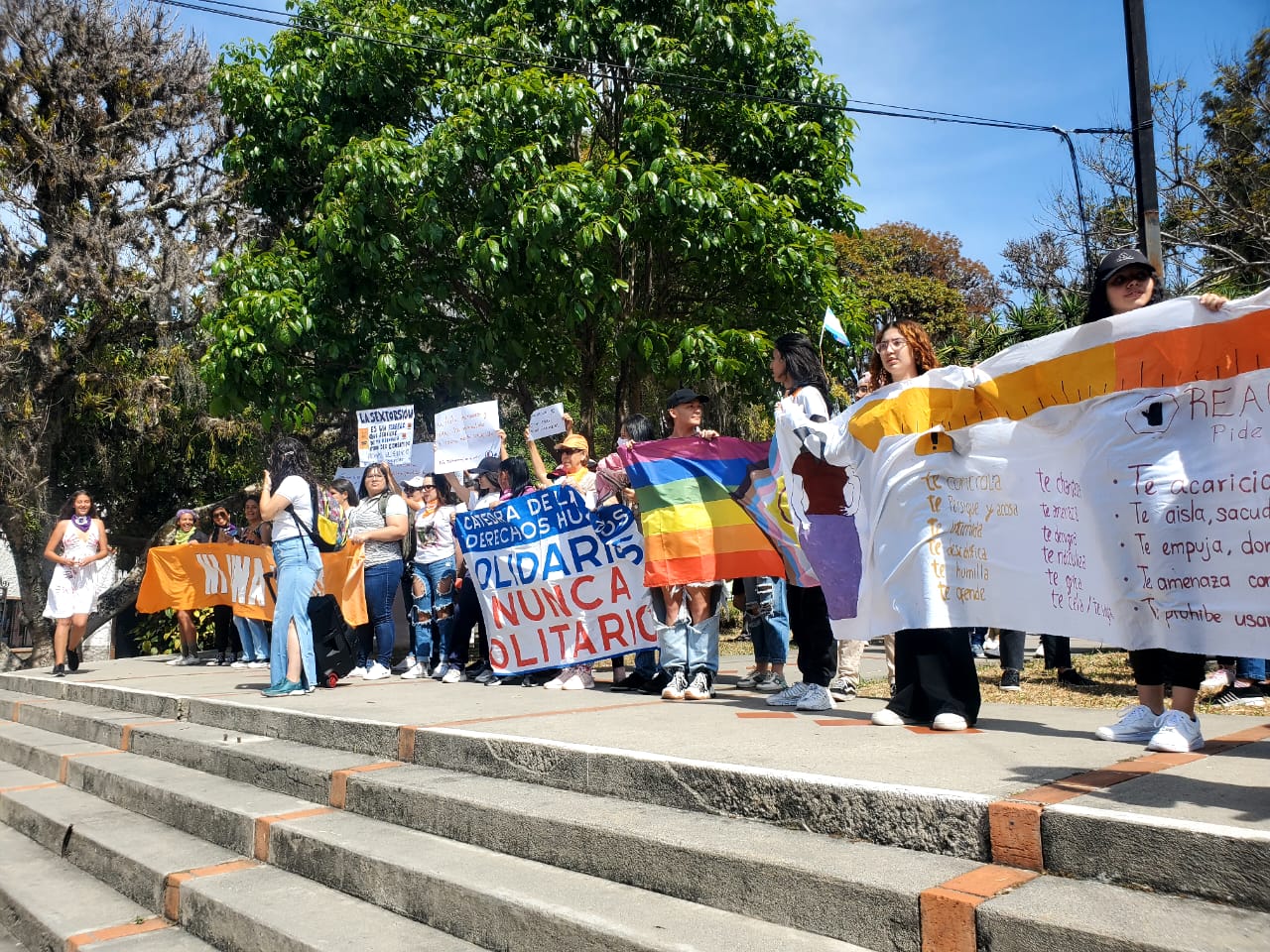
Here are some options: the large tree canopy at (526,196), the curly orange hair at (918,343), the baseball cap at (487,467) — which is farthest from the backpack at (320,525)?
the curly orange hair at (918,343)

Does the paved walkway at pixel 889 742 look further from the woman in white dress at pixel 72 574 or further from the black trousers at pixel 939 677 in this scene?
the woman in white dress at pixel 72 574

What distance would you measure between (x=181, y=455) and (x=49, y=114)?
22.0 feet

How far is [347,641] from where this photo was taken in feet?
26.1

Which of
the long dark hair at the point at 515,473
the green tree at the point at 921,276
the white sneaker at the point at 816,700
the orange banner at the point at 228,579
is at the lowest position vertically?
the white sneaker at the point at 816,700

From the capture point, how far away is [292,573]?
7.43 meters

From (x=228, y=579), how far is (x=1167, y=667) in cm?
1030

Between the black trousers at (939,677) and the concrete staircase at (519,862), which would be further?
the black trousers at (939,677)

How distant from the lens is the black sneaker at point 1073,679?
6.63 m

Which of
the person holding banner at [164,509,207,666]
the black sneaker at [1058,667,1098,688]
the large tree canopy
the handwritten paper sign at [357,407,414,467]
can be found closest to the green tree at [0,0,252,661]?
the person holding banner at [164,509,207,666]

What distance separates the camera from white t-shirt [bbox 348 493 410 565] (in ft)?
29.3

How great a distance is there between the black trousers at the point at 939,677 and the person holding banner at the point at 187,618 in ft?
33.2

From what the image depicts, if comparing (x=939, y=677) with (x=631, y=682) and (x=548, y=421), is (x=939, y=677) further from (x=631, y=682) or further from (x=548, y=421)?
(x=548, y=421)

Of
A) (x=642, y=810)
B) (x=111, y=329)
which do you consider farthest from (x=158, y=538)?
(x=642, y=810)

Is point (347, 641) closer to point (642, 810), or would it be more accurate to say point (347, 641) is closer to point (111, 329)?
point (642, 810)
